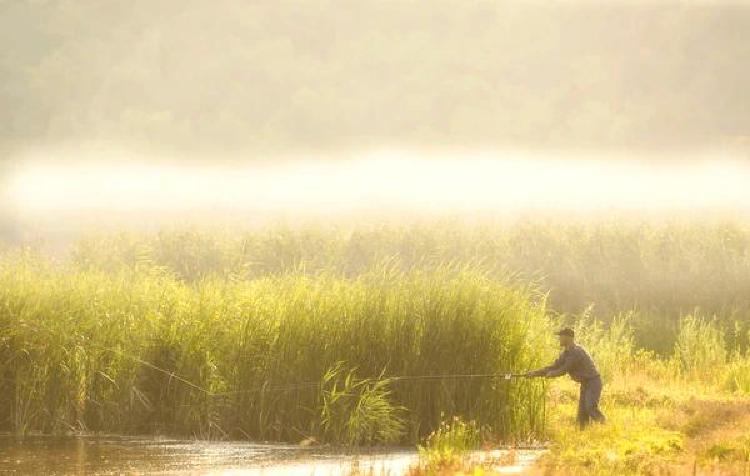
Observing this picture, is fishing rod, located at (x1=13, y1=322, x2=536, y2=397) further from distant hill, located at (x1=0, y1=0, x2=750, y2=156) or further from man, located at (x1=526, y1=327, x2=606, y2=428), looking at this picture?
distant hill, located at (x1=0, y1=0, x2=750, y2=156)

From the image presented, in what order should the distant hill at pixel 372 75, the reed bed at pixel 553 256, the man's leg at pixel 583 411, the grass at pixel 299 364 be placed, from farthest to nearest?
the distant hill at pixel 372 75, the reed bed at pixel 553 256, the man's leg at pixel 583 411, the grass at pixel 299 364

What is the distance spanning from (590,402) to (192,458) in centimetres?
687

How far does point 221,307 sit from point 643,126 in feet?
433

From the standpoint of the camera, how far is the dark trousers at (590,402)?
76.5 ft

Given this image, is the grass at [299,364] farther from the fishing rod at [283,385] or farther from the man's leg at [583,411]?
the man's leg at [583,411]

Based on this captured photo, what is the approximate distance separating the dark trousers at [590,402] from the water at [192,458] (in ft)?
7.64

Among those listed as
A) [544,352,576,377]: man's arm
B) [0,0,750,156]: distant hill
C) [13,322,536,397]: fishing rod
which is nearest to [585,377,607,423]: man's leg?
[544,352,576,377]: man's arm

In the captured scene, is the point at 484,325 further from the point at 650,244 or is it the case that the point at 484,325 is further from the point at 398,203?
the point at 398,203

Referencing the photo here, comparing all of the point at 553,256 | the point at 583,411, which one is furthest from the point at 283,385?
the point at 553,256

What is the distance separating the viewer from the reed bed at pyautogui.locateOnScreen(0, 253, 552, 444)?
23.0 m

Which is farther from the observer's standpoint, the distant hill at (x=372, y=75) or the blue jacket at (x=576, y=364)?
the distant hill at (x=372, y=75)

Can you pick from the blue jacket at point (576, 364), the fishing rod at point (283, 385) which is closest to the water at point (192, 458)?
the fishing rod at point (283, 385)

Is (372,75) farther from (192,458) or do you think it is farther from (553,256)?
(192,458)

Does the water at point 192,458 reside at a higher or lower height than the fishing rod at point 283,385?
lower
